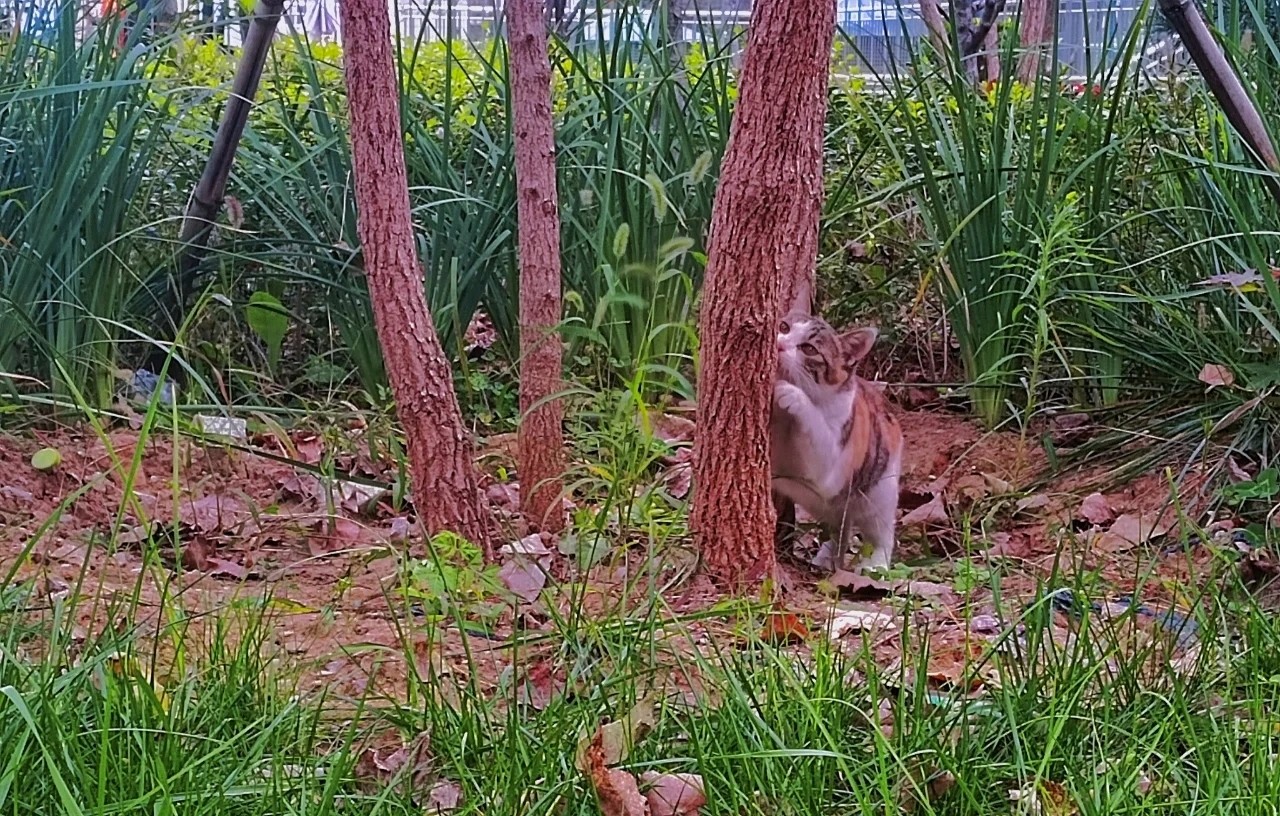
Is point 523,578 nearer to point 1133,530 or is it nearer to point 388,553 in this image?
point 388,553

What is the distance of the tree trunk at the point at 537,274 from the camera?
2889 millimetres

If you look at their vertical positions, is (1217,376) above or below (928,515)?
above

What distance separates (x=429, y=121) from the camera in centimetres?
495

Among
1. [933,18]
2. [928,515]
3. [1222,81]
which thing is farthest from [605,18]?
[1222,81]

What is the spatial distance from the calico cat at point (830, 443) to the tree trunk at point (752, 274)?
1.42 feet

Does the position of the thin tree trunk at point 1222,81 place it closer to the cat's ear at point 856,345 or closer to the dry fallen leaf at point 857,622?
the cat's ear at point 856,345

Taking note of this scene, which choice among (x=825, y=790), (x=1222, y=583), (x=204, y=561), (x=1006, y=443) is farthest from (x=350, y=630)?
(x=1006, y=443)

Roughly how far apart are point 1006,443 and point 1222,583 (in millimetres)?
1364

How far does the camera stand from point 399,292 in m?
2.52

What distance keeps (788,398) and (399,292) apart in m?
0.89

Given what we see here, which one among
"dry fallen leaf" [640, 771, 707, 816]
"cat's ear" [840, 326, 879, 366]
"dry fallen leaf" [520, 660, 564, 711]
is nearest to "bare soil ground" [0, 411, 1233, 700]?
"dry fallen leaf" [520, 660, 564, 711]

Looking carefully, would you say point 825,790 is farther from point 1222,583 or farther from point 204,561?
point 204,561

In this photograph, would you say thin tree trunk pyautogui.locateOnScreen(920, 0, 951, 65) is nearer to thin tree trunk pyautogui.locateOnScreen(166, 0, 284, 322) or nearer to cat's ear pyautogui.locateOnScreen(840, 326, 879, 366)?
cat's ear pyautogui.locateOnScreen(840, 326, 879, 366)

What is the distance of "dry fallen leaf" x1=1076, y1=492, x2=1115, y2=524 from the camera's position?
313 cm
